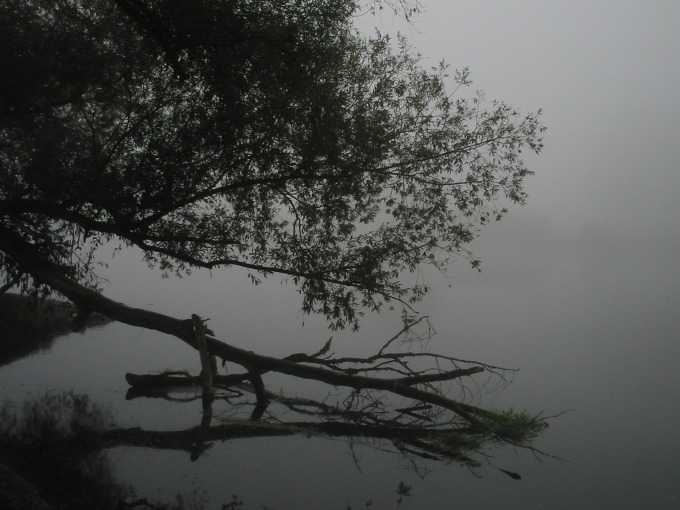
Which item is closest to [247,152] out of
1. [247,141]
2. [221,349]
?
[247,141]

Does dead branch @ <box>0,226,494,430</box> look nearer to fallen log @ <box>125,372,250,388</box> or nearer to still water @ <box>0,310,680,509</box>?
fallen log @ <box>125,372,250,388</box>

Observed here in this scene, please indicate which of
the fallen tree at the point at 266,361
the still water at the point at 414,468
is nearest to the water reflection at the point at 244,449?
the still water at the point at 414,468

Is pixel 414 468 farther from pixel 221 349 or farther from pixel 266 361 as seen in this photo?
pixel 221 349

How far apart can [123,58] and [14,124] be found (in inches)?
84.2

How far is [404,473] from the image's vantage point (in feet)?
18.4

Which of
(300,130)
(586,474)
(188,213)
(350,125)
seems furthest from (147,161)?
(586,474)

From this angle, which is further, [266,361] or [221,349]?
[221,349]

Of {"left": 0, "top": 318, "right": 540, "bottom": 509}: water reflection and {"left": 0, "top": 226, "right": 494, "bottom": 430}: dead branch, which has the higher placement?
{"left": 0, "top": 226, "right": 494, "bottom": 430}: dead branch

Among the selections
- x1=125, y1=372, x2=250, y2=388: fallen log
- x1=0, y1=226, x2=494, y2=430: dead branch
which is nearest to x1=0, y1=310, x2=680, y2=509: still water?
x1=125, y1=372, x2=250, y2=388: fallen log

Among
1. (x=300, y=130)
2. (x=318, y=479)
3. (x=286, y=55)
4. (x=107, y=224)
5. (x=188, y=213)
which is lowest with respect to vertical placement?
(x=318, y=479)

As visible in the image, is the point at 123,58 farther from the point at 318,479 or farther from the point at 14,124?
the point at 318,479

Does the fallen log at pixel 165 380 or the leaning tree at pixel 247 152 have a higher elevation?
the leaning tree at pixel 247 152

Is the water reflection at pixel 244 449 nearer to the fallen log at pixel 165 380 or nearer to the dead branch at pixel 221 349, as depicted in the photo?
the fallen log at pixel 165 380

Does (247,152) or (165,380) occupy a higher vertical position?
(247,152)
